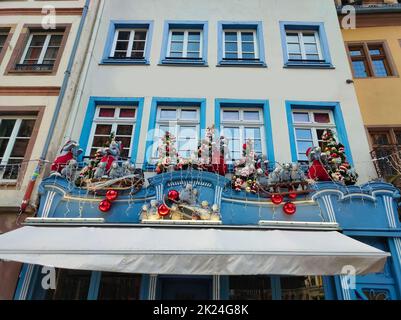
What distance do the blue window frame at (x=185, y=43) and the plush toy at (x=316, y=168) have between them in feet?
13.1

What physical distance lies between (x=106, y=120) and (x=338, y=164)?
18.4 feet

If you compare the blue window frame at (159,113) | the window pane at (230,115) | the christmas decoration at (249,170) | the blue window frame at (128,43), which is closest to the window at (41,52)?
the blue window frame at (128,43)

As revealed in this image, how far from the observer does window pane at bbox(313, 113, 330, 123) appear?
25.7 ft

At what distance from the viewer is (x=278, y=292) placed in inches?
226

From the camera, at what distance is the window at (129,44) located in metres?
8.97

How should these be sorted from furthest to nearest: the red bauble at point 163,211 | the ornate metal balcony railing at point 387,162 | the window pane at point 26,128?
the window pane at point 26,128
the ornate metal balcony railing at point 387,162
the red bauble at point 163,211

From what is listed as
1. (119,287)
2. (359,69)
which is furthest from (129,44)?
(359,69)

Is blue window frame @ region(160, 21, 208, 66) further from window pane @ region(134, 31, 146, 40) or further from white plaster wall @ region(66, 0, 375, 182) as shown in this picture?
window pane @ region(134, 31, 146, 40)

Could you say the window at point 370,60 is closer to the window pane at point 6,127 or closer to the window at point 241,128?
the window at point 241,128

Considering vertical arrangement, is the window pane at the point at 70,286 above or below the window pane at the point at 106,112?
below
